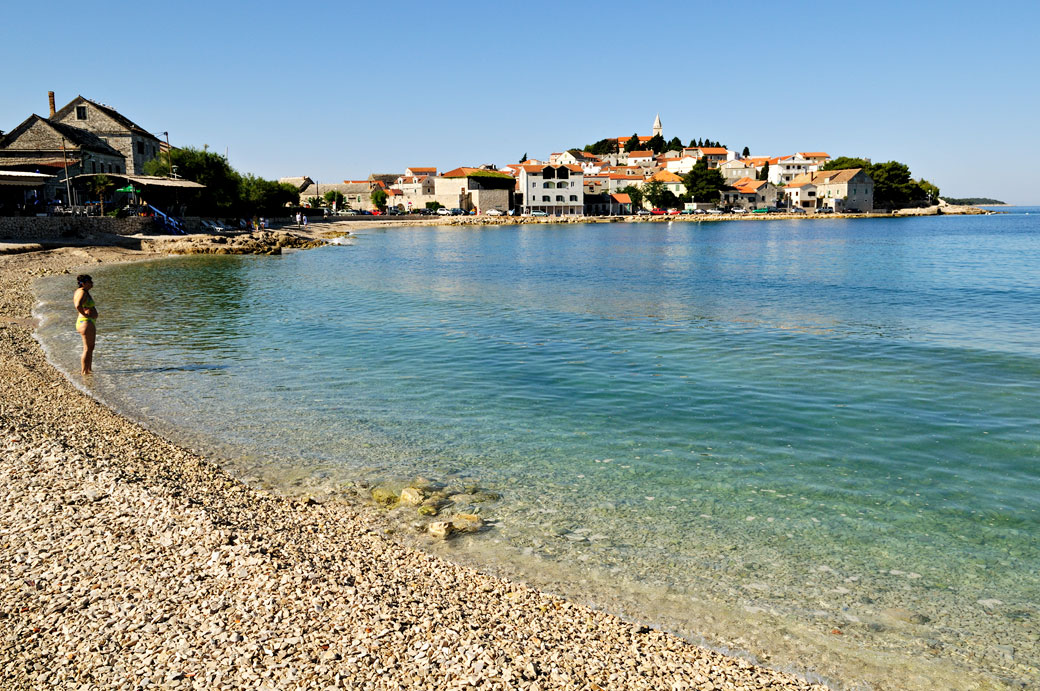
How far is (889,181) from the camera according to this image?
167875 millimetres

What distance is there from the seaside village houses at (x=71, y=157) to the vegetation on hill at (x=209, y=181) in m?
2.37

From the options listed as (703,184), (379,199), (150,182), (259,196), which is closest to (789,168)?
(703,184)

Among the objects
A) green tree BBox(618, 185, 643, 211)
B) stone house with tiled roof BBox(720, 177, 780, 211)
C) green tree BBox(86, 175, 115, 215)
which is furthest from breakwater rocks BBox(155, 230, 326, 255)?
stone house with tiled roof BBox(720, 177, 780, 211)

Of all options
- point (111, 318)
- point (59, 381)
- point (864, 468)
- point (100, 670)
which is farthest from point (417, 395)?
point (111, 318)

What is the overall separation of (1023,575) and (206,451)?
36.7 ft

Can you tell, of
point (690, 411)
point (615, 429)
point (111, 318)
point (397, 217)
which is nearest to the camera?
point (615, 429)

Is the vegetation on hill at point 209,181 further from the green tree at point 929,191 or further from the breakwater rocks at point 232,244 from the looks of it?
the green tree at point 929,191

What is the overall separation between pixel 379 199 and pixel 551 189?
129ft

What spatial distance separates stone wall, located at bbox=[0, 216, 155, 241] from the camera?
44750 mm

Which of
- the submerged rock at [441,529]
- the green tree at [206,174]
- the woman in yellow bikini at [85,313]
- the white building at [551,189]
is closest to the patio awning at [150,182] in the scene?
the green tree at [206,174]

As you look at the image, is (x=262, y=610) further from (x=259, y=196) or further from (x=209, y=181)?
(x=259, y=196)

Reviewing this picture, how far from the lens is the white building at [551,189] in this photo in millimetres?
150000

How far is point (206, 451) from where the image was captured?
36.8 feet

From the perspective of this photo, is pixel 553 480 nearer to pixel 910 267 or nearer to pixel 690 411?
pixel 690 411
